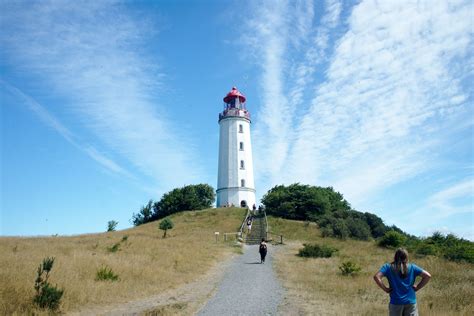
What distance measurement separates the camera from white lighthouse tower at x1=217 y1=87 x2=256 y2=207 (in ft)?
171

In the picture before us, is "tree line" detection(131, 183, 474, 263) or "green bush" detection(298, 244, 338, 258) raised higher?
"tree line" detection(131, 183, 474, 263)

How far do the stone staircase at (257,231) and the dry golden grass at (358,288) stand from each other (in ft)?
31.6

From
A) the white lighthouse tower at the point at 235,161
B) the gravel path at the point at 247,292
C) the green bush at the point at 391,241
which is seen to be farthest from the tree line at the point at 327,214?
the gravel path at the point at 247,292

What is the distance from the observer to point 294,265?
20922 mm

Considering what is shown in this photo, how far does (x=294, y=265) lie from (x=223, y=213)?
26.2 m

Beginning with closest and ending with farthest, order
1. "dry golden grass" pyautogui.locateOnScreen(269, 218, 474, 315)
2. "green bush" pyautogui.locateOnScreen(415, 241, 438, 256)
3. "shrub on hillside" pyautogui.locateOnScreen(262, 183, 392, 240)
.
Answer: "dry golden grass" pyautogui.locateOnScreen(269, 218, 474, 315)
"green bush" pyautogui.locateOnScreen(415, 241, 438, 256)
"shrub on hillside" pyautogui.locateOnScreen(262, 183, 392, 240)

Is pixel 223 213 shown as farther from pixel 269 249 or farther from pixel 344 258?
pixel 344 258

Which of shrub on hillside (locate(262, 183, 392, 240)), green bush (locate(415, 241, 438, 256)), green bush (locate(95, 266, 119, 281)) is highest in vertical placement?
shrub on hillside (locate(262, 183, 392, 240))

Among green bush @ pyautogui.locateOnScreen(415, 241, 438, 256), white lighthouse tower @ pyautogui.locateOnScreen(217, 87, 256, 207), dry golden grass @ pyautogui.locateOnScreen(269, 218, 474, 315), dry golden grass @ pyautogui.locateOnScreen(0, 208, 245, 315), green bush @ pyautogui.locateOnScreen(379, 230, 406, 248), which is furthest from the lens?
white lighthouse tower @ pyautogui.locateOnScreen(217, 87, 256, 207)

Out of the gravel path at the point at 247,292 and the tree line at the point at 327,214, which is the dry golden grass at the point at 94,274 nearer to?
the gravel path at the point at 247,292

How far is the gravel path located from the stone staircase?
1324 centimetres

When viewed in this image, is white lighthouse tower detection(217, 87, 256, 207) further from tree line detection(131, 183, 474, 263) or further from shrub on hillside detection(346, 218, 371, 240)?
shrub on hillside detection(346, 218, 371, 240)

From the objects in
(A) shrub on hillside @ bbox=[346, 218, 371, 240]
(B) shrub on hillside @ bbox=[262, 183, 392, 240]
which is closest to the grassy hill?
(A) shrub on hillside @ bbox=[346, 218, 371, 240]

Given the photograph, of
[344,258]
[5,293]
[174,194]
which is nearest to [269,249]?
[344,258]
